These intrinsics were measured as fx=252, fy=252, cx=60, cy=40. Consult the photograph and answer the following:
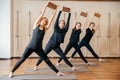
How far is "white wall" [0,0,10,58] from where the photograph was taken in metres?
8.00

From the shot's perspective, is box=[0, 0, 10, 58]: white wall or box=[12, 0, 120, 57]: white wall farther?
box=[12, 0, 120, 57]: white wall

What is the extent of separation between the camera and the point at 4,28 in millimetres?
8055

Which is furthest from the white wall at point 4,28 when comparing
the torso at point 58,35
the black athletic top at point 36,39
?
the black athletic top at point 36,39

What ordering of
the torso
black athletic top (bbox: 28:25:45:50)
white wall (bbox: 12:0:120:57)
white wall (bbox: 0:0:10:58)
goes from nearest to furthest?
black athletic top (bbox: 28:25:45:50)
the torso
white wall (bbox: 0:0:10:58)
white wall (bbox: 12:0:120:57)

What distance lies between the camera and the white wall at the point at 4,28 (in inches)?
315

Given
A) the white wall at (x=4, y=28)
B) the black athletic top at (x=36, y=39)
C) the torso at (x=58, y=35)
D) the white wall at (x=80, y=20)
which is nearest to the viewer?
the black athletic top at (x=36, y=39)

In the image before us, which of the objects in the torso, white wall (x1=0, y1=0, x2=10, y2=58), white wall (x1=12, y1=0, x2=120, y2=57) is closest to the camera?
the torso

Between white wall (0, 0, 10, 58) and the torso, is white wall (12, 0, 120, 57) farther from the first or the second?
the torso

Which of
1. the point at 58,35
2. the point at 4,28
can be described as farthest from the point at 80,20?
the point at 58,35

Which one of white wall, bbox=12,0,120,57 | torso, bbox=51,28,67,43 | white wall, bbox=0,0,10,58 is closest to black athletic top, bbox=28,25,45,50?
torso, bbox=51,28,67,43

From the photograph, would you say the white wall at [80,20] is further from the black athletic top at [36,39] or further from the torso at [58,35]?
the black athletic top at [36,39]

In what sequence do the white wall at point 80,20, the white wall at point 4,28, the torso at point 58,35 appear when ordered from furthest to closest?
the white wall at point 80,20, the white wall at point 4,28, the torso at point 58,35

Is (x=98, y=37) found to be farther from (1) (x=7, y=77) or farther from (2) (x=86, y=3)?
(1) (x=7, y=77)

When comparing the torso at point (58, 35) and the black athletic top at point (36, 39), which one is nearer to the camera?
the black athletic top at point (36, 39)
